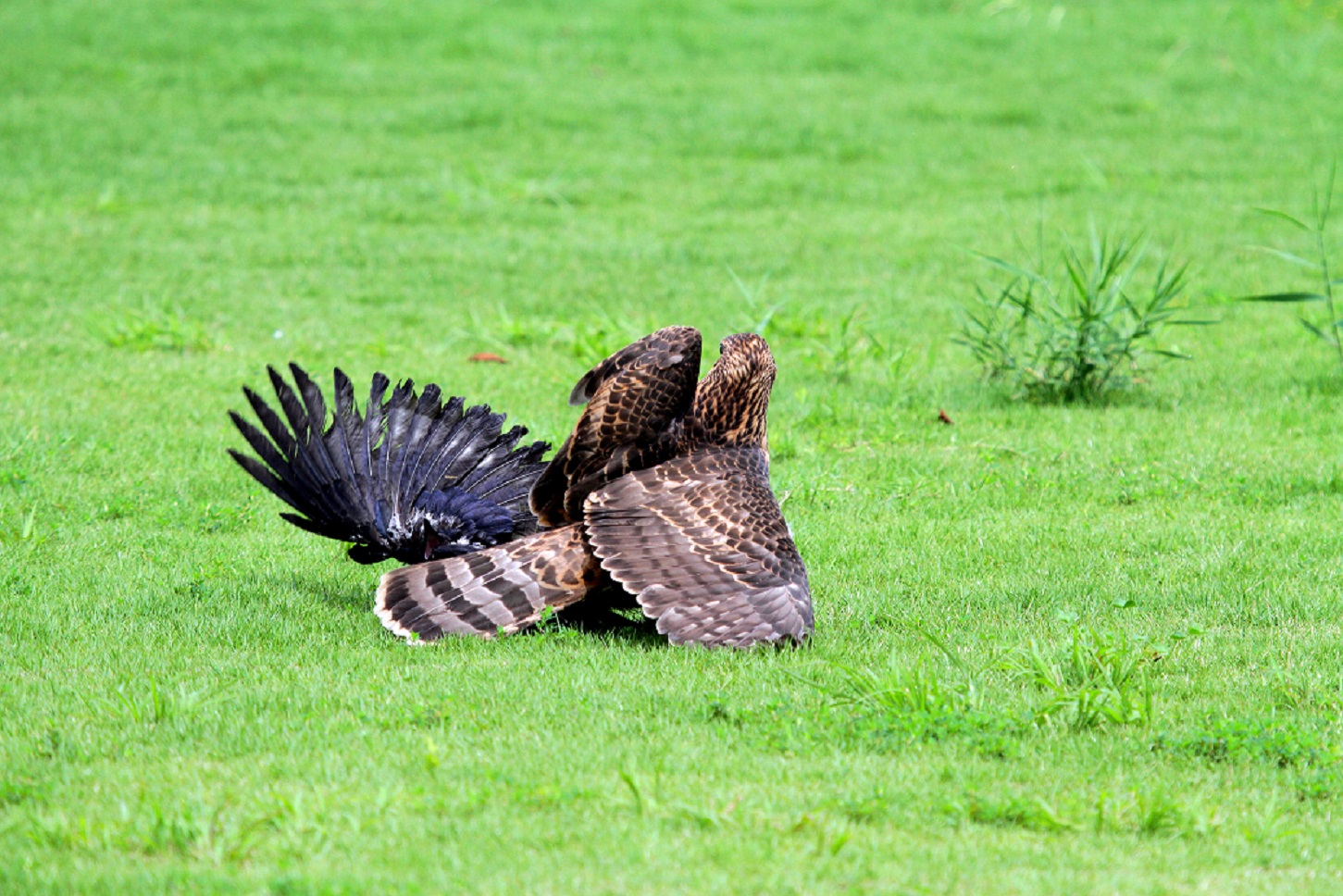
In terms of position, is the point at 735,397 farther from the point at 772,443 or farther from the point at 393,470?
→ the point at 772,443

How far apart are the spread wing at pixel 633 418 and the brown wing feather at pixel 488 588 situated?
0.86 feet

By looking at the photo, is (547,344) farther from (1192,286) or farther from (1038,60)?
(1038,60)

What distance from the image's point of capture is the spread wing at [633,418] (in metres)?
6.16

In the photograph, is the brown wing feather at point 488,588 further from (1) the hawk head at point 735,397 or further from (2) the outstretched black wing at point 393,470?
(1) the hawk head at point 735,397

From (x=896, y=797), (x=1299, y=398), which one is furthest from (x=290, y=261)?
(x=896, y=797)

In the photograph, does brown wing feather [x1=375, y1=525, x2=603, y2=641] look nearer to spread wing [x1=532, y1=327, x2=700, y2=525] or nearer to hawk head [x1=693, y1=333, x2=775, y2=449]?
spread wing [x1=532, y1=327, x2=700, y2=525]

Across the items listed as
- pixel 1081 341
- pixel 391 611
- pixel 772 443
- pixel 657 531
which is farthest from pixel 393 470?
pixel 1081 341

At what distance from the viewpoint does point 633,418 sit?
6.16 metres

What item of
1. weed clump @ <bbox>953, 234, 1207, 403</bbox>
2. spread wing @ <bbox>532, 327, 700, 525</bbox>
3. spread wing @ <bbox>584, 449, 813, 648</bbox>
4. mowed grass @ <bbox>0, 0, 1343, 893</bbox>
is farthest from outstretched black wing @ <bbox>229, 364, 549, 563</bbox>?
weed clump @ <bbox>953, 234, 1207, 403</bbox>

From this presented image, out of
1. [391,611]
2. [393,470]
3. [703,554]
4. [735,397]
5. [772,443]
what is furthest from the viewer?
[772,443]

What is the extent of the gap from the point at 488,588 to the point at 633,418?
2.91 feet

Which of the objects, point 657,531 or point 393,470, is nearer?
point 657,531

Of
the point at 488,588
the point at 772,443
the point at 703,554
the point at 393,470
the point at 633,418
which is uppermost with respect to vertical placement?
the point at 633,418

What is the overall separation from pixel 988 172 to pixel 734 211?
9.66 ft
